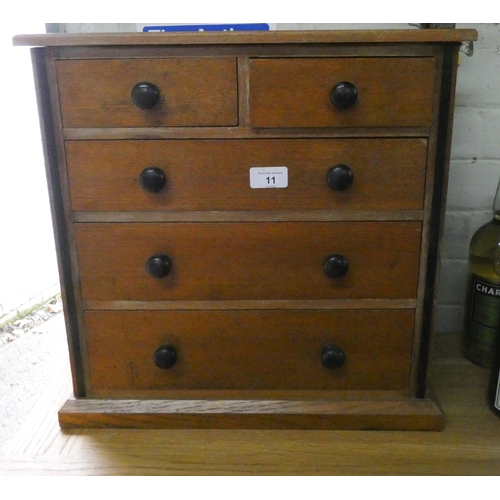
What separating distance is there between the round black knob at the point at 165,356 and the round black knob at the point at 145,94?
1.24 feet

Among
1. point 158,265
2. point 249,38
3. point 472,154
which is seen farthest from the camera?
point 472,154

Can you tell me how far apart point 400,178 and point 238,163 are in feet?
0.78

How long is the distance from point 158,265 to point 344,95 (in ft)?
1.20

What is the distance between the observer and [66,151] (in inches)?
30.2

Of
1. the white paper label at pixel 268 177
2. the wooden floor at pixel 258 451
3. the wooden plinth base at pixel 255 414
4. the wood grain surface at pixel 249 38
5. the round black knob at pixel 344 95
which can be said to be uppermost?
the wood grain surface at pixel 249 38

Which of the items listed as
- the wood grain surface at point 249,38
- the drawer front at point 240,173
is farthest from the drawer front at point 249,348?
the wood grain surface at point 249,38

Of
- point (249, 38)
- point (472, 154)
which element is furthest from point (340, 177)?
point (472, 154)

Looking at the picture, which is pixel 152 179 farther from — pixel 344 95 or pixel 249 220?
pixel 344 95

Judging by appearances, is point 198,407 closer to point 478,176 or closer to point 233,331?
point 233,331

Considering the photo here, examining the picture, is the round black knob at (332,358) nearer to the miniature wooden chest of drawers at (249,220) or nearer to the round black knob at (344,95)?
the miniature wooden chest of drawers at (249,220)

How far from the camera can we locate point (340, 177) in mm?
751

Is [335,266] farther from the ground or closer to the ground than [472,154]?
closer to the ground

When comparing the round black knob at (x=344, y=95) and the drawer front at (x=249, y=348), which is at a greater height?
the round black knob at (x=344, y=95)

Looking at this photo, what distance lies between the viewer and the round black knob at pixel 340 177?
2.47 feet
